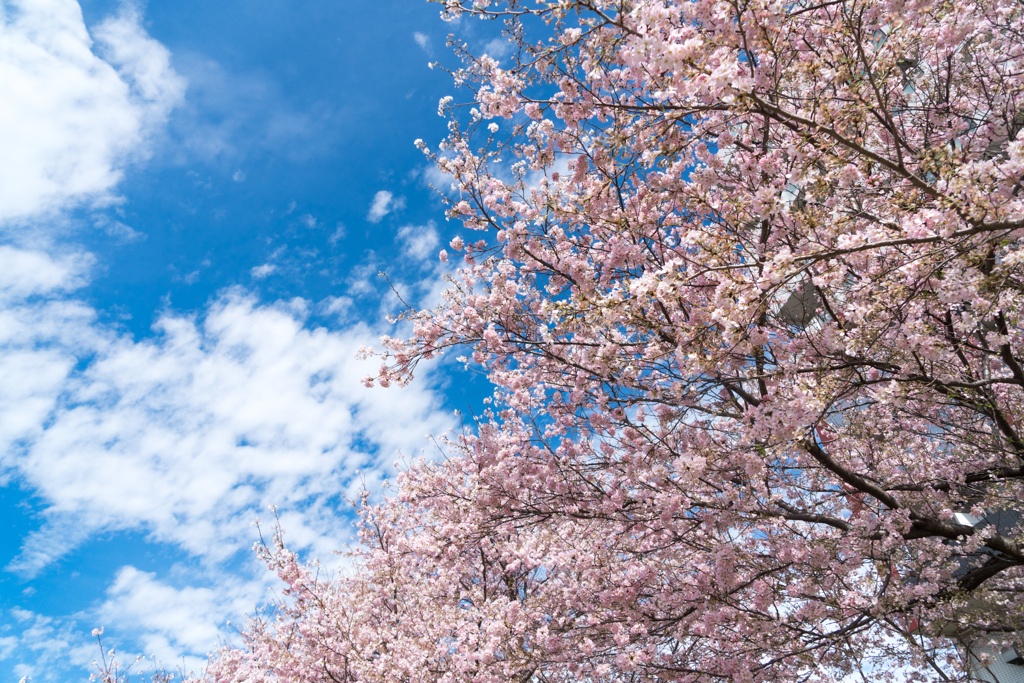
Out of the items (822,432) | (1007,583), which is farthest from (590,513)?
(1007,583)

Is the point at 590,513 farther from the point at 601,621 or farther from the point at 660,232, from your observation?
the point at 660,232

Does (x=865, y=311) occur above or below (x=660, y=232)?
below

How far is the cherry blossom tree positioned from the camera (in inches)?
150

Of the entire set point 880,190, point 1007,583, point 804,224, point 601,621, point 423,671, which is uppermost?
point 880,190

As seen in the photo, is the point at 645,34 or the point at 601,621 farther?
the point at 601,621

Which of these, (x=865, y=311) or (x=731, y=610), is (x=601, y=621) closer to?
(x=731, y=610)

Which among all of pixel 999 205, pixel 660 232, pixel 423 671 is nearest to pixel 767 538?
pixel 660 232

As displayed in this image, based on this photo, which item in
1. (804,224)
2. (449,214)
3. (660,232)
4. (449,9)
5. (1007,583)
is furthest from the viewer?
(1007,583)

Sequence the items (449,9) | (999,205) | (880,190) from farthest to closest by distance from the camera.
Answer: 1. (880,190)
2. (449,9)
3. (999,205)

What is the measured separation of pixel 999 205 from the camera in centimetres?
357

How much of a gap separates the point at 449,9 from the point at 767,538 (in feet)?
22.2

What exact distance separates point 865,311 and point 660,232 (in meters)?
2.04

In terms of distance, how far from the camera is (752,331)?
428 cm

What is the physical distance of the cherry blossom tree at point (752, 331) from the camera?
380 centimetres
